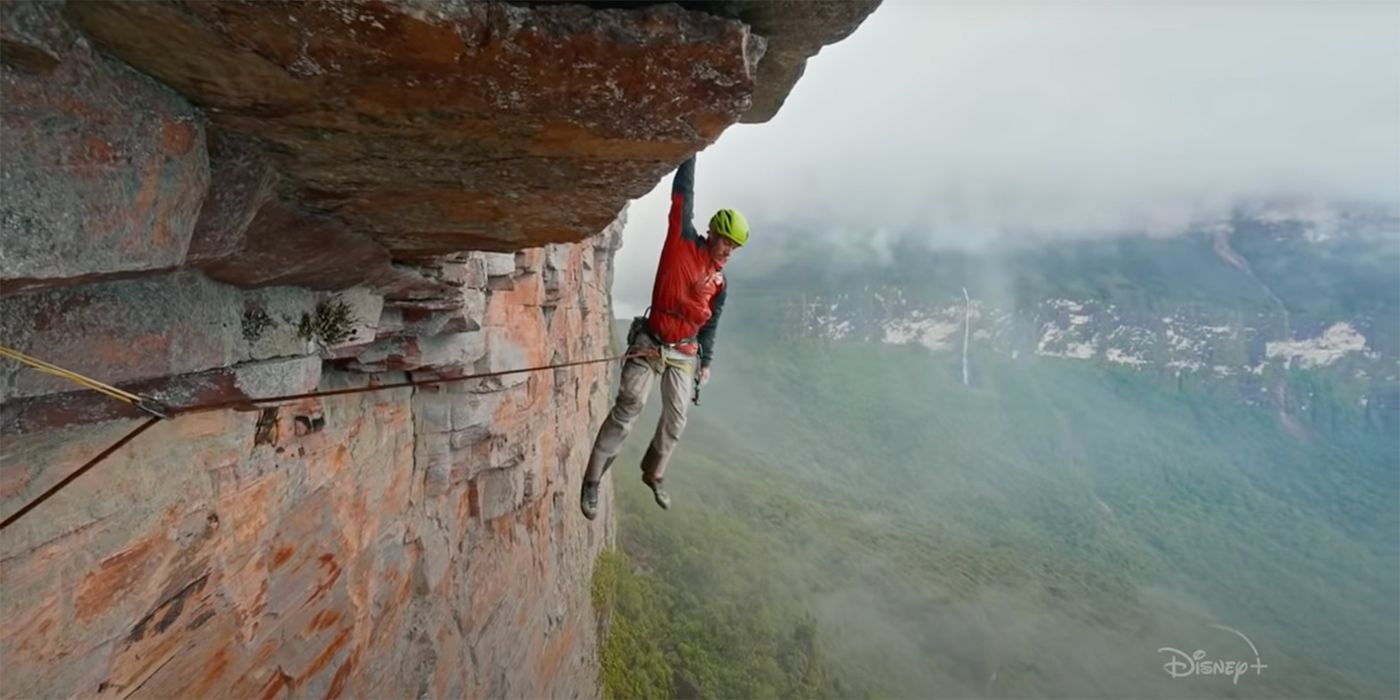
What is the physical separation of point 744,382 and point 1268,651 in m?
72.4

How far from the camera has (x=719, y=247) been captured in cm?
520

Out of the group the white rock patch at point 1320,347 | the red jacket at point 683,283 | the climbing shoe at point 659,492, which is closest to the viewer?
the red jacket at point 683,283

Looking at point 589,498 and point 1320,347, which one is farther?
point 1320,347

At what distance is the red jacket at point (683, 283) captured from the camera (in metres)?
5.07

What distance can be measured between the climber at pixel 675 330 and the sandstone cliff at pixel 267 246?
3.95ft

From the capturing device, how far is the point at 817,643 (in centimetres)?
3488

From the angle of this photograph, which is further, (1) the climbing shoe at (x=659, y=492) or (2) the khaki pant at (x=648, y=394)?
A: (1) the climbing shoe at (x=659, y=492)

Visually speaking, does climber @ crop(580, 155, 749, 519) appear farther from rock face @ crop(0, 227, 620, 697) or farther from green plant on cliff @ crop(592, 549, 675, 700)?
green plant on cliff @ crop(592, 549, 675, 700)

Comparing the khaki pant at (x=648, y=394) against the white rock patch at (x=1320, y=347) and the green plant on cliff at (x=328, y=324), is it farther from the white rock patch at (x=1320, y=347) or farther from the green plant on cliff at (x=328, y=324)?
the white rock patch at (x=1320, y=347)

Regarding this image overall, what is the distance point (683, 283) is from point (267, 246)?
9.24ft

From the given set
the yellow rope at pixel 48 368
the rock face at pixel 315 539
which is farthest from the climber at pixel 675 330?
the yellow rope at pixel 48 368

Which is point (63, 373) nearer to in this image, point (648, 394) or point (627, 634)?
point (648, 394)

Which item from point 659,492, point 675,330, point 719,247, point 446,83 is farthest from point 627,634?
point 446,83

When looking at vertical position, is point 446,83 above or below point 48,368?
above
